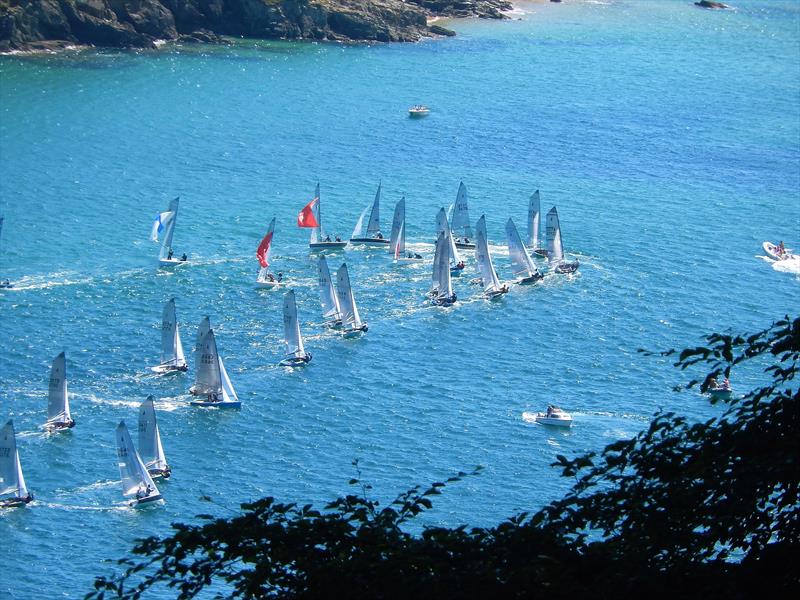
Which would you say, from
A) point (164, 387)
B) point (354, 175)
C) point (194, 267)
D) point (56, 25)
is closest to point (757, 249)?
point (354, 175)

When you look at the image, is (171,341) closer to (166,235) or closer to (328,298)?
(328,298)

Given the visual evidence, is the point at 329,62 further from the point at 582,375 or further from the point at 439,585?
the point at 439,585

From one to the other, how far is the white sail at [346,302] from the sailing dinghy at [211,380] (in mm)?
14067

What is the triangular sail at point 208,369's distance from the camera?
8431 centimetres

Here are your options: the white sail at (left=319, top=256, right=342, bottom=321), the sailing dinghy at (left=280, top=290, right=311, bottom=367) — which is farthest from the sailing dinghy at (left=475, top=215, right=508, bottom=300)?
the sailing dinghy at (left=280, top=290, right=311, bottom=367)

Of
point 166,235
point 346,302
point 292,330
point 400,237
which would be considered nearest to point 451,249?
point 400,237

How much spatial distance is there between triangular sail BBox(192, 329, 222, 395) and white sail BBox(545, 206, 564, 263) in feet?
126

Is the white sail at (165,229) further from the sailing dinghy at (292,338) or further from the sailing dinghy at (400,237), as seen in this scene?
the sailing dinghy at (292,338)

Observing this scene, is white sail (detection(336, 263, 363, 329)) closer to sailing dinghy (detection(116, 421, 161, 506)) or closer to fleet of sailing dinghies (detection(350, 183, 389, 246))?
fleet of sailing dinghies (detection(350, 183, 389, 246))

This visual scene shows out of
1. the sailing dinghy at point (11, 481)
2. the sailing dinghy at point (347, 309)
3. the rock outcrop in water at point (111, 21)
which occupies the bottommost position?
the sailing dinghy at point (11, 481)

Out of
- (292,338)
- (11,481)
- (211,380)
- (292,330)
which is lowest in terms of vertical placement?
(11,481)

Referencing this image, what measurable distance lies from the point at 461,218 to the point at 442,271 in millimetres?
17424

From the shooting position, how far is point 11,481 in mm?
72000

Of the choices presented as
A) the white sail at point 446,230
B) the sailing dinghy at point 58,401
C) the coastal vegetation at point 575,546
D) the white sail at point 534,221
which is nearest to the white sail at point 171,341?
the sailing dinghy at point 58,401
